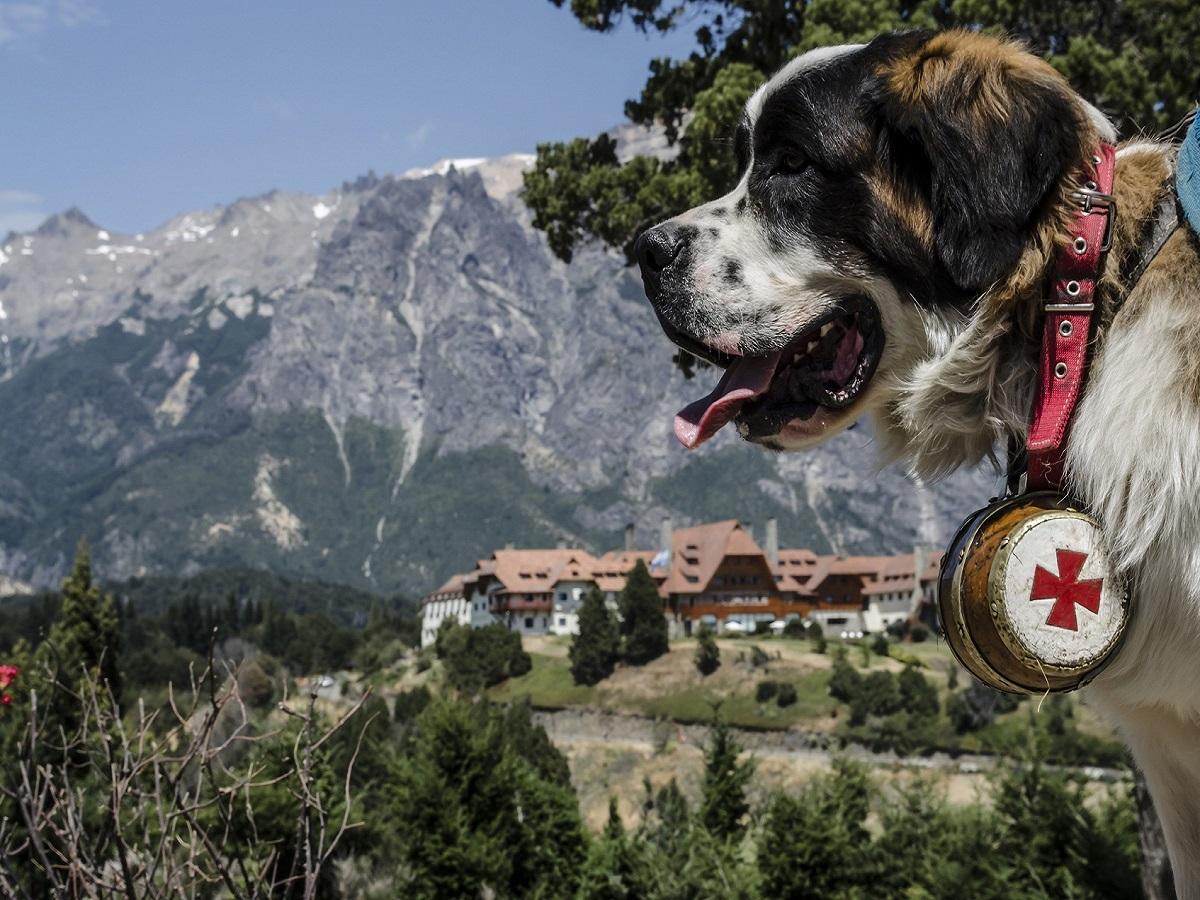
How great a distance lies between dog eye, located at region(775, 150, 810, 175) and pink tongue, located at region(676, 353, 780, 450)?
433mm

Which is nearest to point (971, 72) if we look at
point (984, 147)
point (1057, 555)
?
point (984, 147)

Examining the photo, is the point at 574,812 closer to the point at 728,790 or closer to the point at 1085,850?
the point at 728,790

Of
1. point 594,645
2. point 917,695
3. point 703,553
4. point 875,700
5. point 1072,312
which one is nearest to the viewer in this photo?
point 1072,312

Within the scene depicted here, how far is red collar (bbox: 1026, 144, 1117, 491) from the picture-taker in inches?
88.7

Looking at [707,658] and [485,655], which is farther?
[485,655]

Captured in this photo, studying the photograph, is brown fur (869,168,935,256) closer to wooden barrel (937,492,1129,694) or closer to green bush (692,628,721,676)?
wooden barrel (937,492,1129,694)

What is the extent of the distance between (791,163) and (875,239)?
13.4 inches

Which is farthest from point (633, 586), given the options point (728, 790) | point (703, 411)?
point (703, 411)

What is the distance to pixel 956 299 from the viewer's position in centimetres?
244

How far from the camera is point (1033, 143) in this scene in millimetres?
2332

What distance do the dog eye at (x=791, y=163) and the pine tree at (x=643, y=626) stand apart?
70.7 meters

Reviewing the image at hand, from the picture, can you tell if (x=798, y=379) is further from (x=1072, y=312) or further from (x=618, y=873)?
(x=618, y=873)

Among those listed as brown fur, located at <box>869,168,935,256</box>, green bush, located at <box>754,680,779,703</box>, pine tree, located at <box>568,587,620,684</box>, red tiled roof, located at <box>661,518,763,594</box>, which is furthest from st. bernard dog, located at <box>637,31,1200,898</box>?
red tiled roof, located at <box>661,518,763,594</box>

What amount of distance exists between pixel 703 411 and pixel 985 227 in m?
0.81
